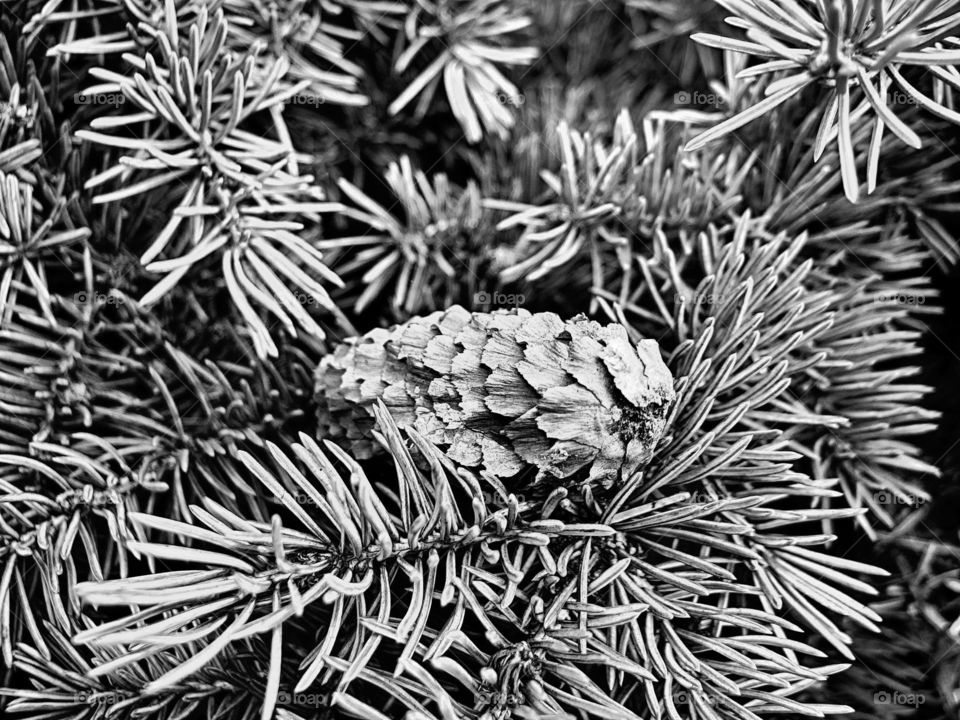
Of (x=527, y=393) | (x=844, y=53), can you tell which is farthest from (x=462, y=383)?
(x=844, y=53)

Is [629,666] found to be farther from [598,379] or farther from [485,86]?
[485,86]

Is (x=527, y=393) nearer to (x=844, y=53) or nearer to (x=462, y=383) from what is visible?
(x=462, y=383)

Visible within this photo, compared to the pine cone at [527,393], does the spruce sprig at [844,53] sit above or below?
above

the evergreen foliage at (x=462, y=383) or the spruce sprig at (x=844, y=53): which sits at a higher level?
the spruce sprig at (x=844, y=53)

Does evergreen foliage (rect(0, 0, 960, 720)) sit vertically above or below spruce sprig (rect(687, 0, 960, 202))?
below

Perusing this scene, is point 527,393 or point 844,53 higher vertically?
point 844,53

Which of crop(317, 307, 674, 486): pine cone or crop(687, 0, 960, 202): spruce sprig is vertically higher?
crop(687, 0, 960, 202): spruce sprig

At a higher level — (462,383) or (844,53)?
(844,53)

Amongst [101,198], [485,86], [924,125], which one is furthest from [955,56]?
[101,198]
